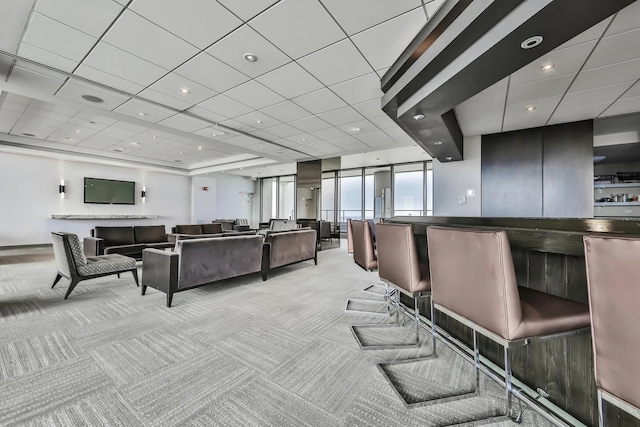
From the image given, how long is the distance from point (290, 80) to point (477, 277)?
3107 millimetres

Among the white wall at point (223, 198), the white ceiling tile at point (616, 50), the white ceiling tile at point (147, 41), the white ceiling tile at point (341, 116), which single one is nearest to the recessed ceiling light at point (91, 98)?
the white ceiling tile at point (147, 41)

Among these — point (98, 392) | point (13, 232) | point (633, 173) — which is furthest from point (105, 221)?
point (633, 173)

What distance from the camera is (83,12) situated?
227cm

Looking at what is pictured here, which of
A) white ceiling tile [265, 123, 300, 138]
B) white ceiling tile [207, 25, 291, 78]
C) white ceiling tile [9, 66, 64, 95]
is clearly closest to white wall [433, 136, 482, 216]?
white ceiling tile [265, 123, 300, 138]

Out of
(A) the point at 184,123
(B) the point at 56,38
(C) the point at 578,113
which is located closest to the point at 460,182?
(C) the point at 578,113

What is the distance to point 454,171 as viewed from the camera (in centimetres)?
564

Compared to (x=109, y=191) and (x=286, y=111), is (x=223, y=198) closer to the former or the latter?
(x=109, y=191)

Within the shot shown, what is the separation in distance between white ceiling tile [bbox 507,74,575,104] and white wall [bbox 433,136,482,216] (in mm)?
1886

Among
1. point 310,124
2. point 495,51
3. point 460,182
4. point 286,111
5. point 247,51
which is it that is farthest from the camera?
point 460,182

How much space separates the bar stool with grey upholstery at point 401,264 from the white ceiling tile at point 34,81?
450 centimetres

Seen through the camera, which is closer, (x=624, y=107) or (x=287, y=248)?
(x=624, y=107)

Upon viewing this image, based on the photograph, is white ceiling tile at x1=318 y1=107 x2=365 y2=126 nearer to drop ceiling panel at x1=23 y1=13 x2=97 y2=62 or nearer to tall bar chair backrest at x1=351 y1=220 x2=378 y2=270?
tall bar chair backrest at x1=351 y1=220 x2=378 y2=270

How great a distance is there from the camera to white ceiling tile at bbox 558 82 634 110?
3164 mm

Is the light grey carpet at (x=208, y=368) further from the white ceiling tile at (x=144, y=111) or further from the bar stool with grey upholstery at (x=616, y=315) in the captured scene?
the white ceiling tile at (x=144, y=111)
